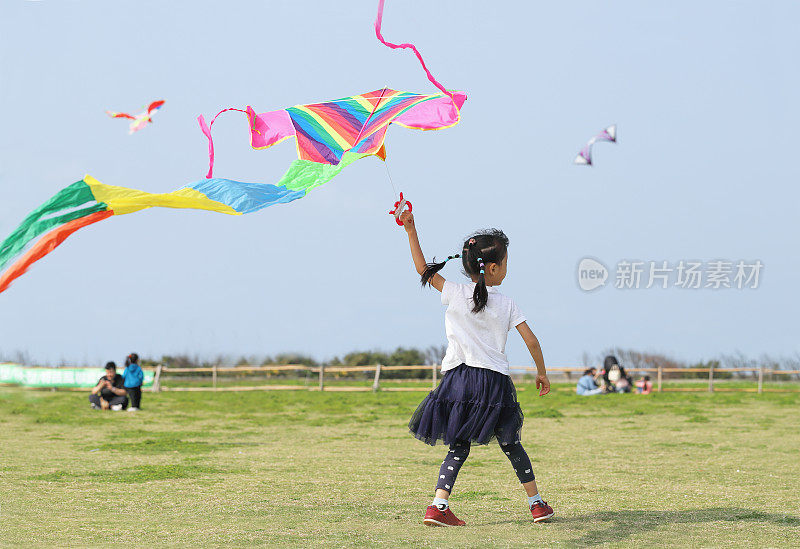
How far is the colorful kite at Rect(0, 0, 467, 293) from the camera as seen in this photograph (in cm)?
458

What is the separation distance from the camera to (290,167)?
19.6 feet

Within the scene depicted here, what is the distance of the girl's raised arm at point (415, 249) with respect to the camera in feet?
16.1

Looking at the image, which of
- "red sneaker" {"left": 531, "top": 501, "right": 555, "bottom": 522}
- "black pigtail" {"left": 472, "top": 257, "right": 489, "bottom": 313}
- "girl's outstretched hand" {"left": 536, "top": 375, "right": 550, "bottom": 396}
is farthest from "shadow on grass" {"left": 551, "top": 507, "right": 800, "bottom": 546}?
"black pigtail" {"left": 472, "top": 257, "right": 489, "bottom": 313}

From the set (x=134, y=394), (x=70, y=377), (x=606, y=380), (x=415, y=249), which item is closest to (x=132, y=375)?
→ (x=134, y=394)

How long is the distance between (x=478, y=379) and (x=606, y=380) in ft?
60.7

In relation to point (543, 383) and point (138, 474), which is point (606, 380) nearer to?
point (138, 474)

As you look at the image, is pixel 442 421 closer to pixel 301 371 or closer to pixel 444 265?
pixel 444 265

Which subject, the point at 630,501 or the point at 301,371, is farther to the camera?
the point at 301,371

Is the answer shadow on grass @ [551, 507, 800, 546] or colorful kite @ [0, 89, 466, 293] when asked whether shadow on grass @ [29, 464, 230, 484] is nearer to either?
colorful kite @ [0, 89, 466, 293]

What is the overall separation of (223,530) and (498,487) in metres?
2.42

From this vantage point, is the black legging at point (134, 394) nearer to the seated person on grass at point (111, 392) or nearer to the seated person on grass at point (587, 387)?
the seated person on grass at point (111, 392)

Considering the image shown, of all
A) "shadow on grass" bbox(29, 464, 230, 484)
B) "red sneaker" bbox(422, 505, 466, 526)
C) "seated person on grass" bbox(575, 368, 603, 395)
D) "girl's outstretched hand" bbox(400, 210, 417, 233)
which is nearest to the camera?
"red sneaker" bbox(422, 505, 466, 526)

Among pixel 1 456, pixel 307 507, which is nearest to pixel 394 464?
pixel 307 507

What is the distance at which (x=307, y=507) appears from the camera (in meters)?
5.27
